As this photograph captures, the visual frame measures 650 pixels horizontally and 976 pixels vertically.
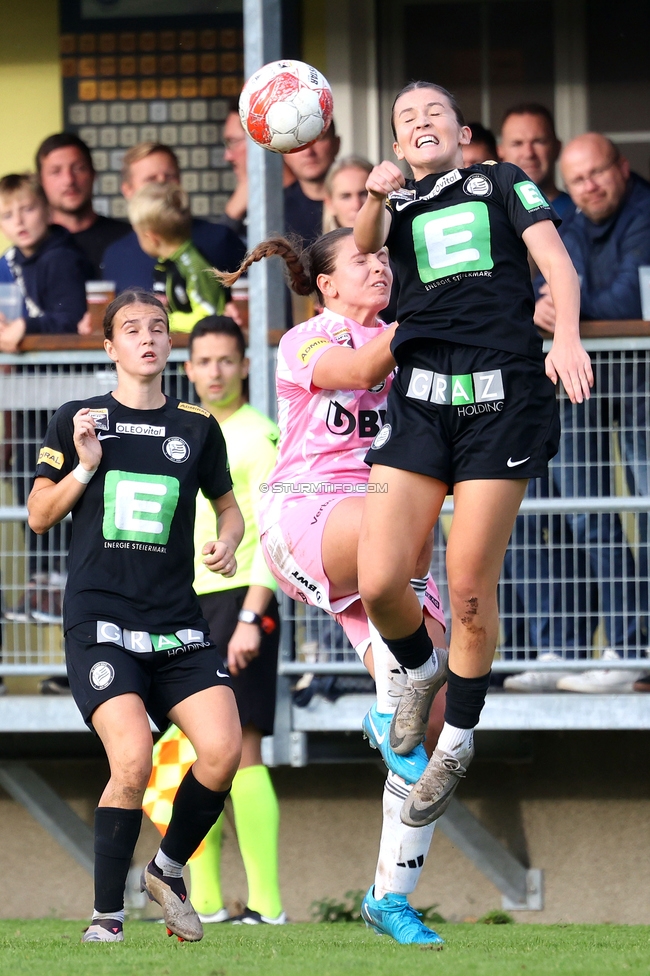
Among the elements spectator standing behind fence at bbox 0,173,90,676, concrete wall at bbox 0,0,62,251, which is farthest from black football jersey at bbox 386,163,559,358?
concrete wall at bbox 0,0,62,251

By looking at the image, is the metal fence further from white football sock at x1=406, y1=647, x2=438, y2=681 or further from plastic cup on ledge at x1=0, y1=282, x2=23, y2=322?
white football sock at x1=406, y1=647, x2=438, y2=681

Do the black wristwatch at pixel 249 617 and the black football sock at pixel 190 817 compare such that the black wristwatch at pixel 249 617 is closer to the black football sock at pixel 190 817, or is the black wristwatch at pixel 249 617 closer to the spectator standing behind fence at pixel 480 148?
the black football sock at pixel 190 817

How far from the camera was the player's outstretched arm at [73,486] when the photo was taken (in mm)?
4961

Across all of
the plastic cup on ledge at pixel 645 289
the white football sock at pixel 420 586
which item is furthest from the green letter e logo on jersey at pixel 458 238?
the plastic cup on ledge at pixel 645 289

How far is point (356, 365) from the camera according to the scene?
4754 millimetres

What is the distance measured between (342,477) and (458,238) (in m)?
0.98

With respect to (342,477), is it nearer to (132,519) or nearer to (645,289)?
(132,519)

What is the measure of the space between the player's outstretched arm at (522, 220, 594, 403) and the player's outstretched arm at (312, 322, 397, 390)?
22.2 inches

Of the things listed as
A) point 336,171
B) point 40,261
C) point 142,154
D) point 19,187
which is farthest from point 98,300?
point 336,171

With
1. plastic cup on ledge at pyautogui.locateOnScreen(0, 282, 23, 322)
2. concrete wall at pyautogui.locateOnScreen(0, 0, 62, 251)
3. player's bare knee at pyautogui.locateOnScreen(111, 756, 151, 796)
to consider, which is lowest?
player's bare knee at pyautogui.locateOnScreen(111, 756, 151, 796)

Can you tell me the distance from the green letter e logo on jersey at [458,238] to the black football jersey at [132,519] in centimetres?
123

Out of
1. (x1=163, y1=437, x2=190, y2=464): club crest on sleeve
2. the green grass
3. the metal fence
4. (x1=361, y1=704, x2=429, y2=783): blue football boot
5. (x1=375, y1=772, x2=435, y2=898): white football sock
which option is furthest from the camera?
the metal fence

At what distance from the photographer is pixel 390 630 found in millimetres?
4605

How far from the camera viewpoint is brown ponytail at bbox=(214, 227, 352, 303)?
528cm
